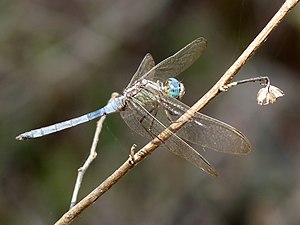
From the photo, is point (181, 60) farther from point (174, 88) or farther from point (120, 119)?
point (120, 119)

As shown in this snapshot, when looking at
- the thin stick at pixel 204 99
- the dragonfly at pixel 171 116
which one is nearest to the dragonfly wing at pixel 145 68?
the dragonfly at pixel 171 116

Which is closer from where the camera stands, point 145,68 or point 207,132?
point 207,132

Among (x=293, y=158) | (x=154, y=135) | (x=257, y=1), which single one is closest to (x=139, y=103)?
(x=154, y=135)

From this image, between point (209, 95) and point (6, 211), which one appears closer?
point (209, 95)

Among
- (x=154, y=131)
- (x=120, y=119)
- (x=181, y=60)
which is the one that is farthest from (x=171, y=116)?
(x=120, y=119)

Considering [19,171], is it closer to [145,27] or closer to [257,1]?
[145,27]
